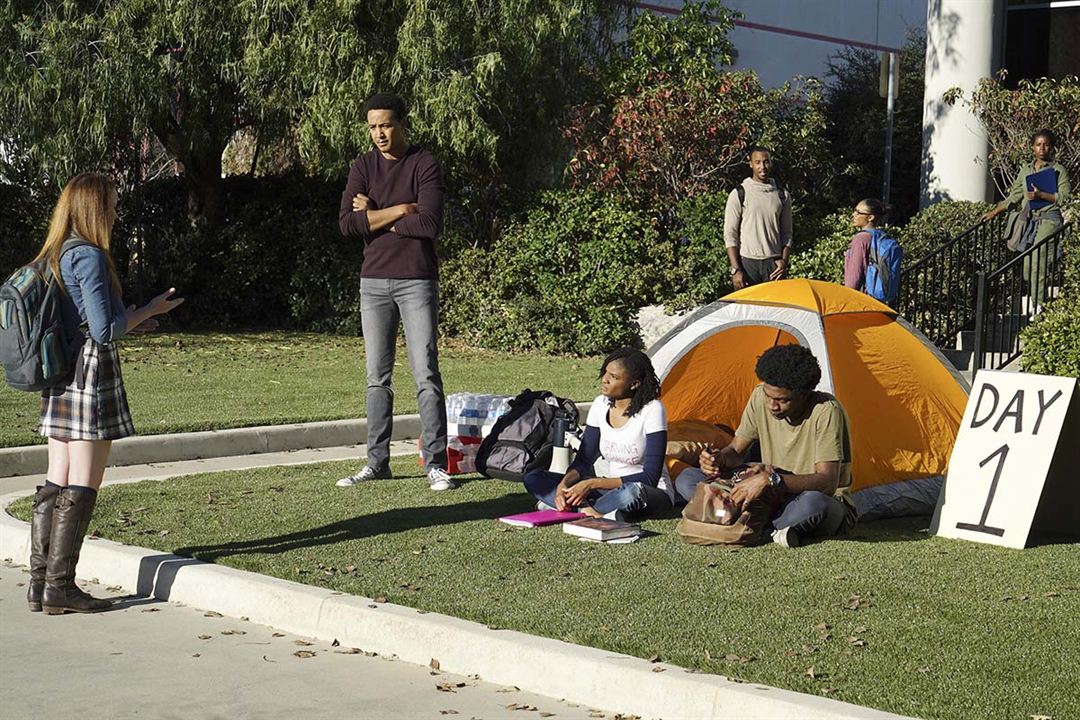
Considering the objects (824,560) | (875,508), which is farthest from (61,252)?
(875,508)

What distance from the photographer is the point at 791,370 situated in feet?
25.3

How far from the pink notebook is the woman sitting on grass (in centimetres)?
6

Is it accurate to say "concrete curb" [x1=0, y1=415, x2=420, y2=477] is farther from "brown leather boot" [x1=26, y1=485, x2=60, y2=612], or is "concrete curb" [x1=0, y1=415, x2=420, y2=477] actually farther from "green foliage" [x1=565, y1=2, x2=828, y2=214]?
"green foliage" [x1=565, y1=2, x2=828, y2=214]

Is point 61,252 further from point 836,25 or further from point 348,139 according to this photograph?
point 836,25

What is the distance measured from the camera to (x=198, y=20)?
18.7m

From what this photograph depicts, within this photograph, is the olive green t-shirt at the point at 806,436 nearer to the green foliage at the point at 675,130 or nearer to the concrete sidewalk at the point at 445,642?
the concrete sidewalk at the point at 445,642

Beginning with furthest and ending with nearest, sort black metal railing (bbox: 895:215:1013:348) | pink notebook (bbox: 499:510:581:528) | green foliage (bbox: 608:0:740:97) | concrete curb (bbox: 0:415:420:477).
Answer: green foliage (bbox: 608:0:740:97) < black metal railing (bbox: 895:215:1013:348) < concrete curb (bbox: 0:415:420:477) < pink notebook (bbox: 499:510:581:528)

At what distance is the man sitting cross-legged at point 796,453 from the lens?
7.56 metres

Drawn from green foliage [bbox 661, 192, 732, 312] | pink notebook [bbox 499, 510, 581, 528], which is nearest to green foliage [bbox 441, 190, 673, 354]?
green foliage [bbox 661, 192, 732, 312]

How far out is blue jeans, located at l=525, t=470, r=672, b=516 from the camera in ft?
26.5

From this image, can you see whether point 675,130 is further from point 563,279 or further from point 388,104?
point 388,104

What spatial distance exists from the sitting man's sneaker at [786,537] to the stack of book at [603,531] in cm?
69

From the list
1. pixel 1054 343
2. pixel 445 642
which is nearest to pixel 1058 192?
pixel 1054 343

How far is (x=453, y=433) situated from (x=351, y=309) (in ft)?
35.1
